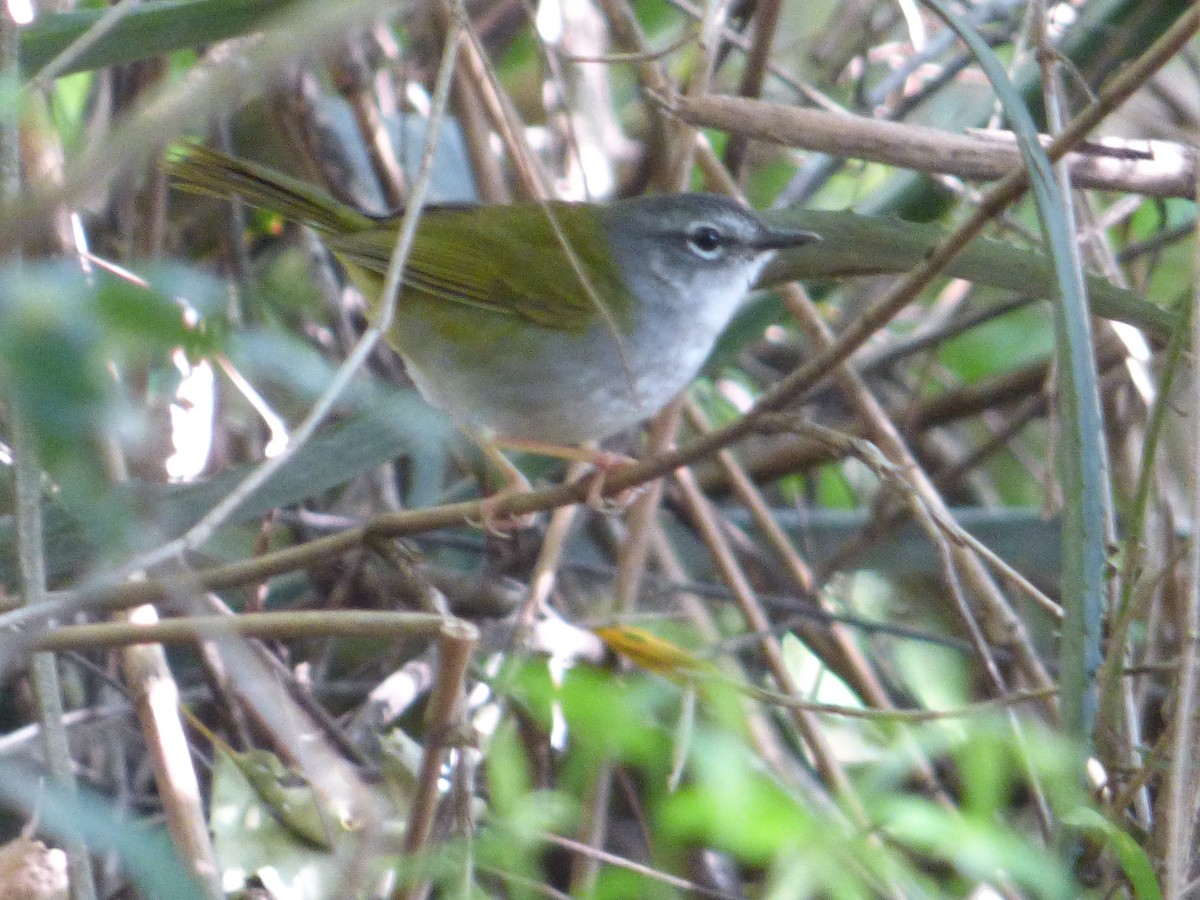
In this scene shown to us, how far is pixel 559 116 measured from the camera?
3.92 metres

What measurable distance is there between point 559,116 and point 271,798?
7.55 feet

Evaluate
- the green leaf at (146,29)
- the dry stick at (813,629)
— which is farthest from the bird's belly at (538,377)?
the green leaf at (146,29)

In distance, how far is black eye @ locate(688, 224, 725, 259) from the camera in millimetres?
3301

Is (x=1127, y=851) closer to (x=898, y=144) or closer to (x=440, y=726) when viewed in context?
(x=440, y=726)

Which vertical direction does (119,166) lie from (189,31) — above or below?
above

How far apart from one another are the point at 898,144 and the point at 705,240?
1182 mm

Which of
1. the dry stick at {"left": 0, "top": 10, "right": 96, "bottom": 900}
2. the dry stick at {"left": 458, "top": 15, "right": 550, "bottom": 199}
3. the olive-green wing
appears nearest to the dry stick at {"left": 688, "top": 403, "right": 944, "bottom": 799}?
the olive-green wing

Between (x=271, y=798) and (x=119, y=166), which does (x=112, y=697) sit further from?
(x=119, y=166)

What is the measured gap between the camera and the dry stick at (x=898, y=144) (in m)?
2.19

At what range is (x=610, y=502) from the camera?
124 inches

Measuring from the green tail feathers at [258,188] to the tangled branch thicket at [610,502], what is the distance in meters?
0.29

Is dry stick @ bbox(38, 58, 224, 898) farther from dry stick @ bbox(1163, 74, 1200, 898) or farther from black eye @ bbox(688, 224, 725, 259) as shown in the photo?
black eye @ bbox(688, 224, 725, 259)

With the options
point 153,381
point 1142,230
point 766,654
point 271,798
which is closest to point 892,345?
point 1142,230

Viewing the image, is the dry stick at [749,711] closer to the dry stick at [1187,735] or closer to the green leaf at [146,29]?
the dry stick at [1187,735]
